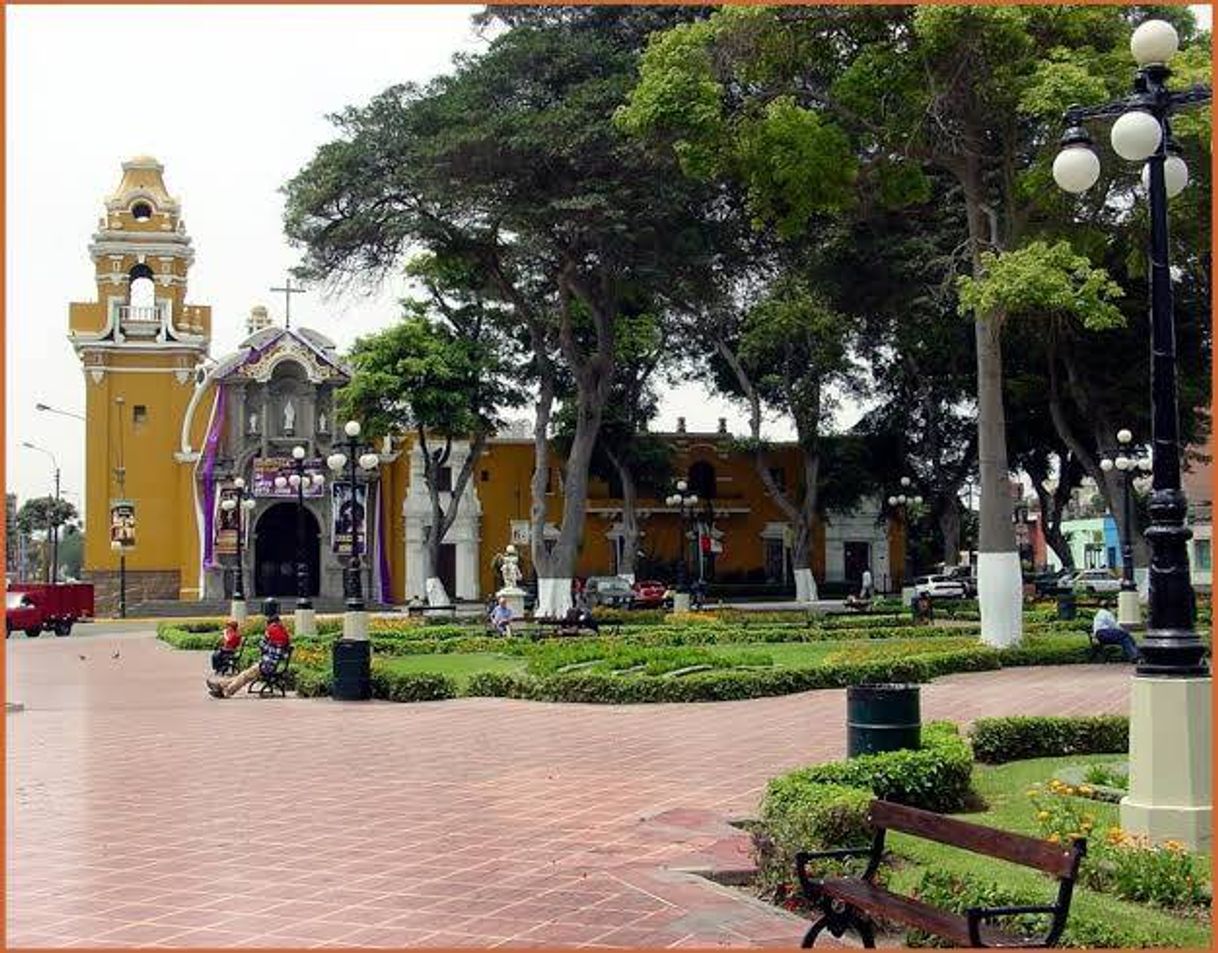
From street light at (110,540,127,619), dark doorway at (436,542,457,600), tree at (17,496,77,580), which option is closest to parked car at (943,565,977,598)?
dark doorway at (436,542,457,600)

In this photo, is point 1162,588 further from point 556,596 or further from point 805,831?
point 556,596

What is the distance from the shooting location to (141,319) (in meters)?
50.3

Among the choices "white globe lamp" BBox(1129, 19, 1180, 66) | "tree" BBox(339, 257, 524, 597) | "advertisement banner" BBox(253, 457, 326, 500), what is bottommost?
"white globe lamp" BBox(1129, 19, 1180, 66)

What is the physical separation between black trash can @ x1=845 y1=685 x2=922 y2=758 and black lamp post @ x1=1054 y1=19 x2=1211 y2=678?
165cm

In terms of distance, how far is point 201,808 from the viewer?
936cm

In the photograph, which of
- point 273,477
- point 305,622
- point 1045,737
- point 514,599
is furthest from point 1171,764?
point 273,477

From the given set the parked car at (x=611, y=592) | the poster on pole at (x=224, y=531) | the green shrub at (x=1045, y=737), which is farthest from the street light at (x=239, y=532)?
the green shrub at (x=1045, y=737)

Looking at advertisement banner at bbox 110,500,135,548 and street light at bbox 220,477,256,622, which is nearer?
street light at bbox 220,477,256,622

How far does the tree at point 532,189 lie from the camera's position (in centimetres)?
2809

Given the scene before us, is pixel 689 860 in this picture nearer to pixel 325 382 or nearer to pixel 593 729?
pixel 593 729

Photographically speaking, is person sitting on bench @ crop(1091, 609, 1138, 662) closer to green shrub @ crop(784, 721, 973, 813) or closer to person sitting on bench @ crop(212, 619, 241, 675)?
green shrub @ crop(784, 721, 973, 813)

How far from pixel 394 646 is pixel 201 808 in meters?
15.8

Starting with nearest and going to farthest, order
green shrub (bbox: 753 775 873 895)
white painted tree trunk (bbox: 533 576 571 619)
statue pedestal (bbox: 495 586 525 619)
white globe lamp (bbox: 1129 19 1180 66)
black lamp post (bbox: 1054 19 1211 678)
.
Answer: green shrub (bbox: 753 775 873 895)
black lamp post (bbox: 1054 19 1211 678)
white globe lamp (bbox: 1129 19 1180 66)
statue pedestal (bbox: 495 586 525 619)
white painted tree trunk (bbox: 533 576 571 619)

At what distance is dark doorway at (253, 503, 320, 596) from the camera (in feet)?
163
